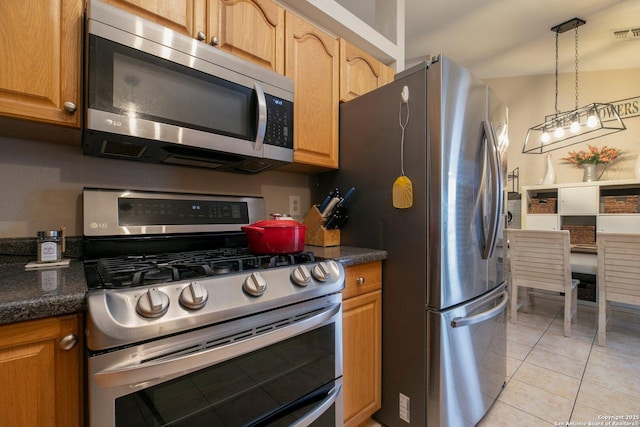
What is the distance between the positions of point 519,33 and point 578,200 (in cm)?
205

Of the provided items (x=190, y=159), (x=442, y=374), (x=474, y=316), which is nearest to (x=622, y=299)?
(x=474, y=316)

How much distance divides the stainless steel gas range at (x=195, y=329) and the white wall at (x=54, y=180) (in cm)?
9

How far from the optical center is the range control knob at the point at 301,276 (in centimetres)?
99

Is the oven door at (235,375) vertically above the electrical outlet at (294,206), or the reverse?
the electrical outlet at (294,206)

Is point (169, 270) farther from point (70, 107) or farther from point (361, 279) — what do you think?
point (361, 279)

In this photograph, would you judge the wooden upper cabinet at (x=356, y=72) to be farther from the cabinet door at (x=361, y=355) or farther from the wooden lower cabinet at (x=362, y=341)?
the cabinet door at (x=361, y=355)

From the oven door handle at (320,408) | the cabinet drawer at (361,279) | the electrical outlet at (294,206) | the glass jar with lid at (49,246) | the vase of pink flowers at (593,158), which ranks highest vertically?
the vase of pink flowers at (593,158)

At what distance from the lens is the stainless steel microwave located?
95cm

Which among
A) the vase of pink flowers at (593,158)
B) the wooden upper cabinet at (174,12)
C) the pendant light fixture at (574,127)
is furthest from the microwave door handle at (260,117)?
the vase of pink flowers at (593,158)

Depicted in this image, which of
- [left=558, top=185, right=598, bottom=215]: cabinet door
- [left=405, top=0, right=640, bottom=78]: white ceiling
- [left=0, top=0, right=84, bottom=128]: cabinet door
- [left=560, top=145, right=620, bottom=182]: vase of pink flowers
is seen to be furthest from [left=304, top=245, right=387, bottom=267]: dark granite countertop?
[left=560, top=145, right=620, bottom=182]: vase of pink flowers

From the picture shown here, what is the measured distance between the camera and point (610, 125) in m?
3.43

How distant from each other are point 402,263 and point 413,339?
1.13 ft

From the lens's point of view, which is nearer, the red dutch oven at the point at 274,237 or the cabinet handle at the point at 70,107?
the cabinet handle at the point at 70,107

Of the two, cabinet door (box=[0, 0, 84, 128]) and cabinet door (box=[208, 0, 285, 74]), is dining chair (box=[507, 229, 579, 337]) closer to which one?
cabinet door (box=[208, 0, 285, 74])
